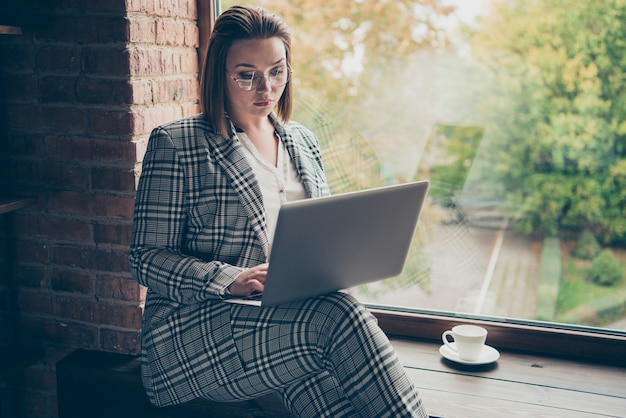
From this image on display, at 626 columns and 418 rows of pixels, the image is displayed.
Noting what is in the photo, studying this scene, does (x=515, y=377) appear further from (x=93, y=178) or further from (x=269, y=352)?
(x=93, y=178)

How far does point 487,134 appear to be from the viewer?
7.33ft

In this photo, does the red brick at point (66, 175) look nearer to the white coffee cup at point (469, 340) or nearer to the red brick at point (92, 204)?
the red brick at point (92, 204)

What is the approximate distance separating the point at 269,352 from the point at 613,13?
1.34 metres

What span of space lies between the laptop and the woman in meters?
0.07

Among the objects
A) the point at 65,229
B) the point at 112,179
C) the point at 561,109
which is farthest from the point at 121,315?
the point at 561,109

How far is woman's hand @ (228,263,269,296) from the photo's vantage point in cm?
171

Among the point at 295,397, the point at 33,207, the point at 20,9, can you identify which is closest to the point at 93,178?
the point at 33,207

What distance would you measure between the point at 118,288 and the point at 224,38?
32.3 inches

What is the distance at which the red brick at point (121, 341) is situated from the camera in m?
2.21

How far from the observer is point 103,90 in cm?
208

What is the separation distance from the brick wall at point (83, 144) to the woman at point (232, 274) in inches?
12.3

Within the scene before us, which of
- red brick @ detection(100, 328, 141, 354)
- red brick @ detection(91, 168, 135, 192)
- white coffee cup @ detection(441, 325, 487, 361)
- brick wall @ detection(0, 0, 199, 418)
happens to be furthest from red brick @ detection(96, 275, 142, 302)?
white coffee cup @ detection(441, 325, 487, 361)

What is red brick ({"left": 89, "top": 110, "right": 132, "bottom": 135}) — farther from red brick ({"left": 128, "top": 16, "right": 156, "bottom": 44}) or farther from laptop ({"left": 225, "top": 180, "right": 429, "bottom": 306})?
laptop ({"left": 225, "top": 180, "right": 429, "bottom": 306})

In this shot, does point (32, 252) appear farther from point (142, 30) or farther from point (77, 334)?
point (142, 30)
